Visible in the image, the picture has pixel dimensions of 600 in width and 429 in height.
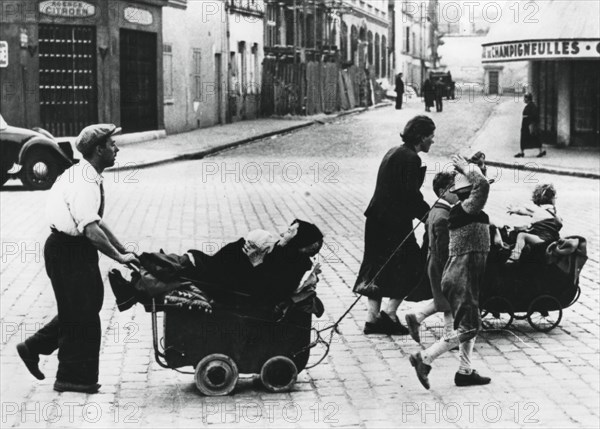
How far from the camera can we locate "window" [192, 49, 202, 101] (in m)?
39.2

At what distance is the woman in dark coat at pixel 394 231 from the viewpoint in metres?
9.16

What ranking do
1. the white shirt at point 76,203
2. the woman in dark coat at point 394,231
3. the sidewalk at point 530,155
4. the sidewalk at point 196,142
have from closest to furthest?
1. the white shirt at point 76,203
2. the woman in dark coat at point 394,231
3. the sidewalk at point 530,155
4. the sidewalk at point 196,142

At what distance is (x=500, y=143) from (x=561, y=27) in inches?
202

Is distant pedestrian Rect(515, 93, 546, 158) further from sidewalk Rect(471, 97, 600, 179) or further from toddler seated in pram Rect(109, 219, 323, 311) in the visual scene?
toddler seated in pram Rect(109, 219, 323, 311)

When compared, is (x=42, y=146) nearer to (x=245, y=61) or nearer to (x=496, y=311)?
(x=496, y=311)

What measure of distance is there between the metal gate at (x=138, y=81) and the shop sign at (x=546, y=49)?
385 inches

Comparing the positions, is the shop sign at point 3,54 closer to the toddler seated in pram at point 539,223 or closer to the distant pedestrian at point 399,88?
the toddler seated in pram at point 539,223

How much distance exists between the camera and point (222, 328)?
298 inches

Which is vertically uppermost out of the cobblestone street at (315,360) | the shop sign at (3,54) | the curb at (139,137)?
the shop sign at (3,54)

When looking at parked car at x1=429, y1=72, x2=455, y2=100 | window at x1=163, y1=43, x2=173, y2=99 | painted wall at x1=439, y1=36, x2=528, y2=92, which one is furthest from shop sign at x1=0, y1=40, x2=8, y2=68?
painted wall at x1=439, y1=36, x2=528, y2=92

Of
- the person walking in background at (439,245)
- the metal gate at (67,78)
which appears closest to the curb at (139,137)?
the metal gate at (67,78)

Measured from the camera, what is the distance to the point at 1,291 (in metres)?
11.2

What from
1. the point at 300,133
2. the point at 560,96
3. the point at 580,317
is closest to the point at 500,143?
the point at 560,96

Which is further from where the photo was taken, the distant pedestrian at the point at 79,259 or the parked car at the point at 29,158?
the parked car at the point at 29,158
